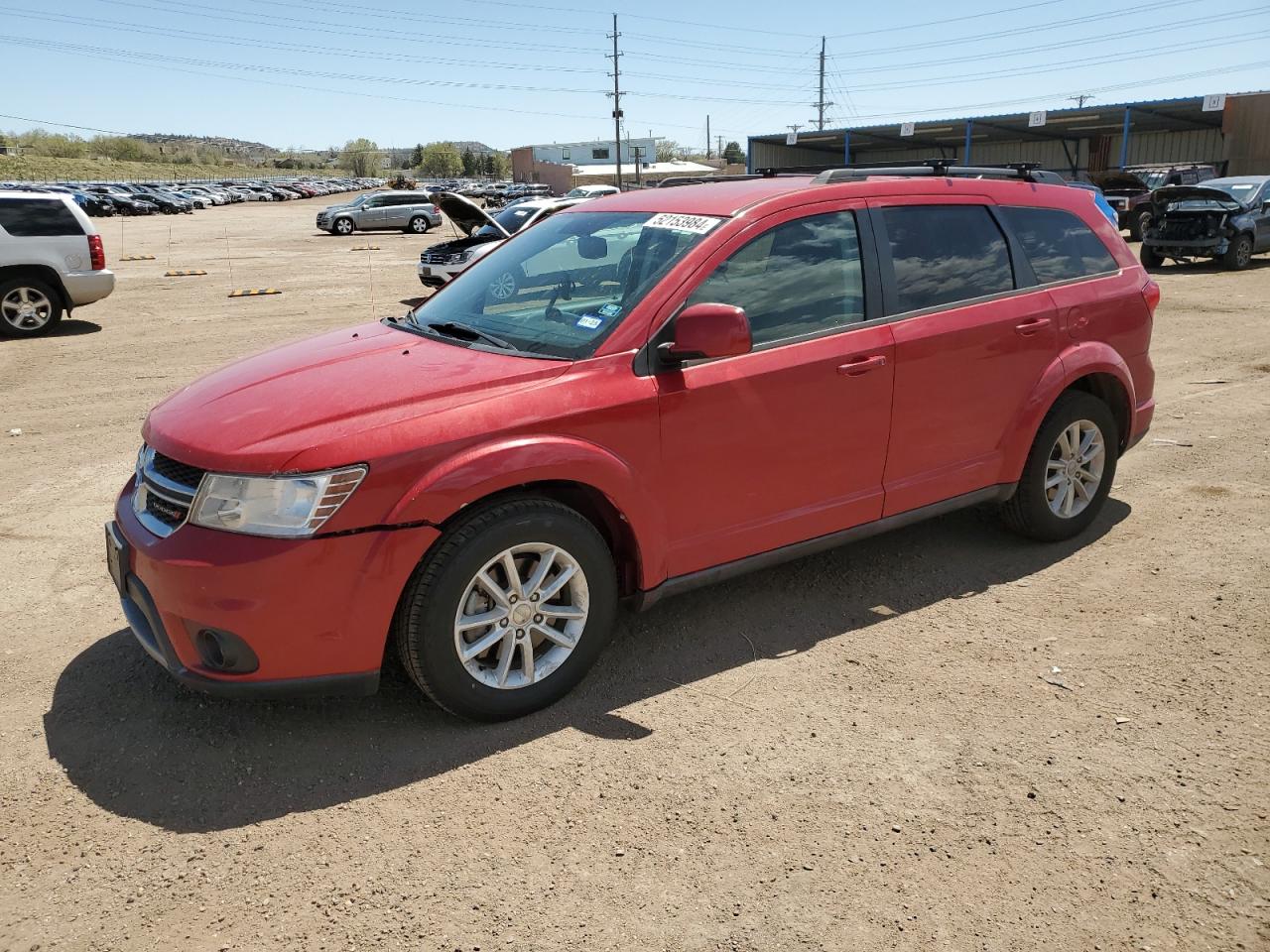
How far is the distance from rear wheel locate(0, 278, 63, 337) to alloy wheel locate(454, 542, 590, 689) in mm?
11978

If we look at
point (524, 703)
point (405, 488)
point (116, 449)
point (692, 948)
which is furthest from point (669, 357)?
point (116, 449)

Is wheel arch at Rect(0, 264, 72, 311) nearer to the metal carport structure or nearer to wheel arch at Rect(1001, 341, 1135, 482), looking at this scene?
wheel arch at Rect(1001, 341, 1135, 482)

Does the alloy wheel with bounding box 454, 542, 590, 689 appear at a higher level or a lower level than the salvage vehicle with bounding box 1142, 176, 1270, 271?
lower

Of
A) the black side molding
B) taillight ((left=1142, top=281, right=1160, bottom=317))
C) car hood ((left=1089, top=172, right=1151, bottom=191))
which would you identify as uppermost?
car hood ((left=1089, top=172, right=1151, bottom=191))

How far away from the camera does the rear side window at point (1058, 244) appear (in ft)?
15.3

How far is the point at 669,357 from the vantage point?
3.50 metres

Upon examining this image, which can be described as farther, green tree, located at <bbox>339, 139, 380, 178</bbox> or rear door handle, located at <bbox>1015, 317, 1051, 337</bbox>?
green tree, located at <bbox>339, 139, 380, 178</bbox>

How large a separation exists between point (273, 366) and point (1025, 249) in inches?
136

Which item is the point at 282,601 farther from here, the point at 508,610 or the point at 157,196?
the point at 157,196

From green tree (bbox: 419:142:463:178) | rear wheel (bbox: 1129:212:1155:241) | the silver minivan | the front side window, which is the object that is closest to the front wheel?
rear wheel (bbox: 1129:212:1155:241)

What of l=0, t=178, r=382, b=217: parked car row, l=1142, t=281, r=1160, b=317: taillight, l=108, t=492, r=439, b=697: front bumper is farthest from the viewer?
l=0, t=178, r=382, b=217: parked car row

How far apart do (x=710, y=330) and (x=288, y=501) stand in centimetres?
150

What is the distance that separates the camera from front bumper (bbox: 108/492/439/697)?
9.60 ft

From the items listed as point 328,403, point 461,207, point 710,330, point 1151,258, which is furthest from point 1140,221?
point 328,403
